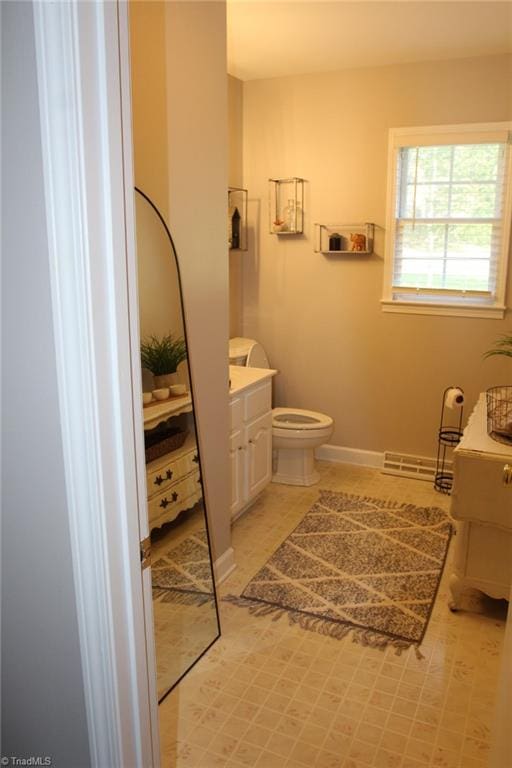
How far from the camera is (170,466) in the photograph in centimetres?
226

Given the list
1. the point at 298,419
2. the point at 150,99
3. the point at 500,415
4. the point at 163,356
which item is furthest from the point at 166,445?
the point at 298,419

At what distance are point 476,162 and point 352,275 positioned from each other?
3.34ft

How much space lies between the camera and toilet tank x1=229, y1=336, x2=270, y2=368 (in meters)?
4.09

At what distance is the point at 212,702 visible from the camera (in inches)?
85.9

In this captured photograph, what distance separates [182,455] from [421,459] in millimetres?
2403

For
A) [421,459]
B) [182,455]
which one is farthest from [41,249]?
[421,459]

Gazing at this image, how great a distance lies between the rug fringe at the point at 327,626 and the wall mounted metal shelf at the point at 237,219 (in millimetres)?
2475

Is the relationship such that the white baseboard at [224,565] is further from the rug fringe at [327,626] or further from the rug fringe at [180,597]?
the rug fringe at [180,597]

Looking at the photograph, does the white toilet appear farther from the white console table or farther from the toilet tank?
the white console table

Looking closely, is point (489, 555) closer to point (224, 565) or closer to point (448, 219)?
point (224, 565)

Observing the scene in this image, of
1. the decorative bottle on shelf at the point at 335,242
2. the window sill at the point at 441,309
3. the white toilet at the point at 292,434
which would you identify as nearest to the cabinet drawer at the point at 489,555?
the white toilet at the point at 292,434

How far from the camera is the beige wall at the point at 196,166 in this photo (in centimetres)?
222

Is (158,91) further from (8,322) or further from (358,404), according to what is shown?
(358,404)

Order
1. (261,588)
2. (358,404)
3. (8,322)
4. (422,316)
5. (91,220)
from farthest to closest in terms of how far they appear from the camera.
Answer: (358,404) → (422,316) → (261,588) → (8,322) → (91,220)
